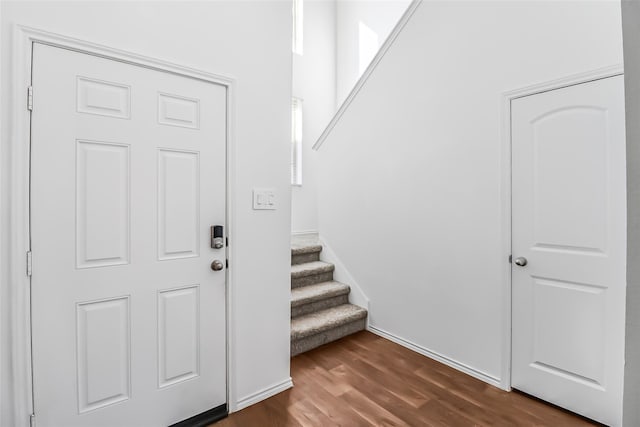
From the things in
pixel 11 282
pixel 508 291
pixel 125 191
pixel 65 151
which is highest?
pixel 65 151

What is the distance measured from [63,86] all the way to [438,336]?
9.30ft

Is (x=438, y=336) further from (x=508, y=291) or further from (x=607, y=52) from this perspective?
(x=607, y=52)

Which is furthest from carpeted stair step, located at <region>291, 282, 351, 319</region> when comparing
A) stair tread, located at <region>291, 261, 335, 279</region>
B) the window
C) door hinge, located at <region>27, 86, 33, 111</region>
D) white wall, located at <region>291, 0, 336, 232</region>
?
the window

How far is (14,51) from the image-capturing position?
132cm

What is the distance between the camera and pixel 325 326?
281cm

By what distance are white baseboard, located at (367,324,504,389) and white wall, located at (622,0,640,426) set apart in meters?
2.04

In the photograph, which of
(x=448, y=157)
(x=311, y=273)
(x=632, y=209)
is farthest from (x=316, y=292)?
(x=632, y=209)

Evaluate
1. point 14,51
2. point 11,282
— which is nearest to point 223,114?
point 14,51

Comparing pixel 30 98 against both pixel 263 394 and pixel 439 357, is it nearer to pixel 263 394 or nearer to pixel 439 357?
pixel 263 394

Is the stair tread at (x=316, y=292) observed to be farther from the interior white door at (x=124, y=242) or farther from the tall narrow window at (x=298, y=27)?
the tall narrow window at (x=298, y=27)

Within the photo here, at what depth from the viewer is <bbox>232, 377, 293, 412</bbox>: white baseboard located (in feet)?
6.48

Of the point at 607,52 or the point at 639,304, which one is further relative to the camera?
the point at 607,52

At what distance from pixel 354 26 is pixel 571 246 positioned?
439 centimetres

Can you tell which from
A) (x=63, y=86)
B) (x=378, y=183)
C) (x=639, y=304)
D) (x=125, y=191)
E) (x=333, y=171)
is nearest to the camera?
(x=639, y=304)
